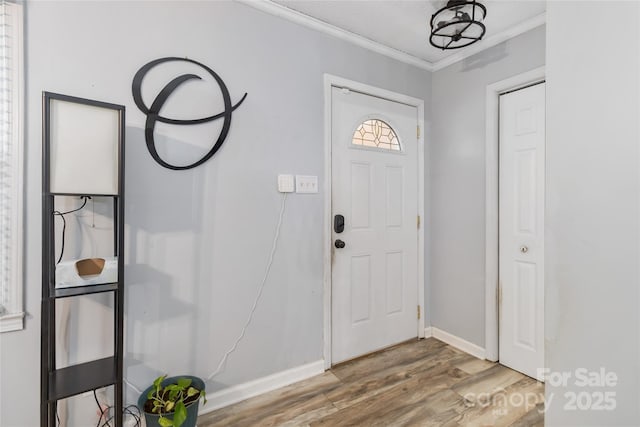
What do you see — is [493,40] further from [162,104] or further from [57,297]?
[57,297]

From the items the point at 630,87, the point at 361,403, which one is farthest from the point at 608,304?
the point at 361,403

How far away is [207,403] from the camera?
1793 mm

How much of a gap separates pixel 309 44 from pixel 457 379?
2.54 metres

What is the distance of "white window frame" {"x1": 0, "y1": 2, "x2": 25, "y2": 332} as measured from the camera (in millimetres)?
1341

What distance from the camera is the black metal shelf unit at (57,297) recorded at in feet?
3.86

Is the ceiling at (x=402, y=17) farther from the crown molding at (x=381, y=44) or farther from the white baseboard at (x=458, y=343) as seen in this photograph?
the white baseboard at (x=458, y=343)

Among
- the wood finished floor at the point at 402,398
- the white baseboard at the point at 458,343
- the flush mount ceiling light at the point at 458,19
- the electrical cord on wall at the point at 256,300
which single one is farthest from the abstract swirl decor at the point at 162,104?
the white baseboard at the point at 458,343

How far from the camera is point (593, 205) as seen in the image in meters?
0.84

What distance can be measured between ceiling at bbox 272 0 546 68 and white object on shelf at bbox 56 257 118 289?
5.93 ft

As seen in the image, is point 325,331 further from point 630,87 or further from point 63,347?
point 630,87

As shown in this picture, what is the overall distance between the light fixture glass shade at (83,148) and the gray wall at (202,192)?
0.94 feet

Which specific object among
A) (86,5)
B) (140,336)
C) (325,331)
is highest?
(86,5)

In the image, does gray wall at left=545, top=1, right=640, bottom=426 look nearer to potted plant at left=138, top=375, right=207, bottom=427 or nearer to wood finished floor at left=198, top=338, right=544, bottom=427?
wood finished floor at left=198, top=338, right=544, bottom=427

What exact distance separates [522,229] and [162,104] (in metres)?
2.48
